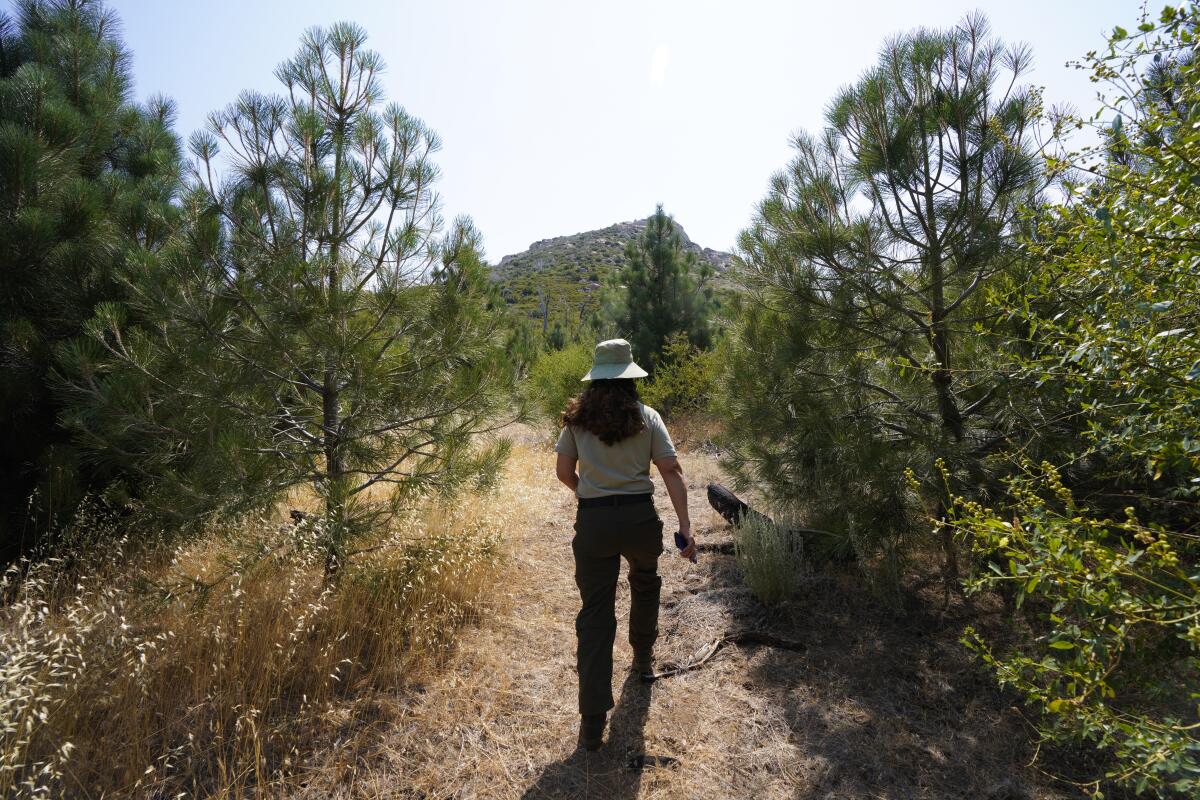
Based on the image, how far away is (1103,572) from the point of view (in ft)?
4.14

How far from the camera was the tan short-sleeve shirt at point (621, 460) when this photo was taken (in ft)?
9.83

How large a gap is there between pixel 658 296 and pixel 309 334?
11.0 m

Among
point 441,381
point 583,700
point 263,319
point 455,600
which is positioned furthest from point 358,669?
point 263,319

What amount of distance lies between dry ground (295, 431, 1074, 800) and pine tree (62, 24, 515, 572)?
111cm

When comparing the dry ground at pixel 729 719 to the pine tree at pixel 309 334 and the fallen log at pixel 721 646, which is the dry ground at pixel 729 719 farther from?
the pine tree at pixel 309 334

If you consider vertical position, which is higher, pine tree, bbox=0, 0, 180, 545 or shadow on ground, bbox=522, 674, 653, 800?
pine tree, bbox=0, 0, 180, 545

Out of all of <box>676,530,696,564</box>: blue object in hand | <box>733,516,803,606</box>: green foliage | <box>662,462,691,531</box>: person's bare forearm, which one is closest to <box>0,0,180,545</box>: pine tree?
<box>662,462,691,531</box>: person's bare forearm

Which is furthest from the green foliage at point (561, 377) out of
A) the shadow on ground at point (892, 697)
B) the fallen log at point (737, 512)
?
the shadow on ground at point (892, 697)

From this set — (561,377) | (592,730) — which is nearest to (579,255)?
(561,377)

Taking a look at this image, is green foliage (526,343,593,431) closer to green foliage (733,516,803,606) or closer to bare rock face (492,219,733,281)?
green foliage (733,516,803,606)

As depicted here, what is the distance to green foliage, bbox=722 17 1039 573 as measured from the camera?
3664mm

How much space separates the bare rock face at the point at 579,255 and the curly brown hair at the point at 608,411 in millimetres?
68580

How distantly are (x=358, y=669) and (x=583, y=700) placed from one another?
141 cm

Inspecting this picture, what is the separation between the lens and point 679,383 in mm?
11156
